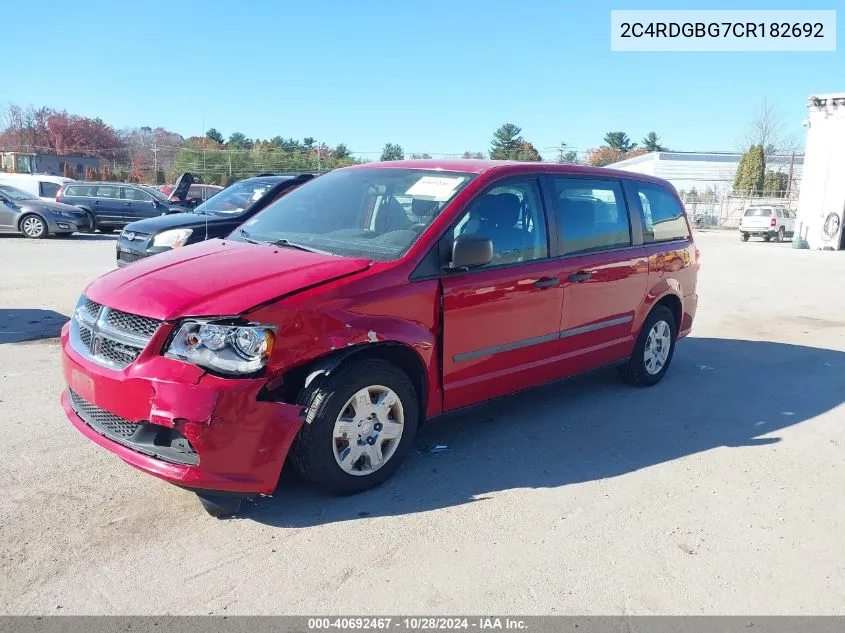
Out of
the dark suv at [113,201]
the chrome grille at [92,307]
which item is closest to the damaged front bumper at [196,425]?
the chrome grille at [92,307]

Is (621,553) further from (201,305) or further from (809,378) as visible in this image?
(809,378)

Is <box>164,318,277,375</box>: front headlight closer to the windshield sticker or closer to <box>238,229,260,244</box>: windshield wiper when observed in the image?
<box>238,229,260,244</box>: windshield wiper

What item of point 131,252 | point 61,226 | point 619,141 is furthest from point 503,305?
point 619,141

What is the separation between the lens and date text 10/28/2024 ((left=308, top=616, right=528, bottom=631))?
278 cm

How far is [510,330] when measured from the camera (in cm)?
460

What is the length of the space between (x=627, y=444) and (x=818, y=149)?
97.4 feet

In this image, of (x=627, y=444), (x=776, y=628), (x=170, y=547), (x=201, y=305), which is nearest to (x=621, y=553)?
(x=776, y=628)

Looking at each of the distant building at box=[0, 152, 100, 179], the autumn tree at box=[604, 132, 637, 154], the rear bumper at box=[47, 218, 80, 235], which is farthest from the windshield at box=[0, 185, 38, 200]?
the autumn tree at box=[604, 132, 637, 154]

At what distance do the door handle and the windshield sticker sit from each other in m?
0.86

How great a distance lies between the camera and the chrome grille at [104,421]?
3.46m

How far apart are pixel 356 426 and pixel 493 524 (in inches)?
34.5

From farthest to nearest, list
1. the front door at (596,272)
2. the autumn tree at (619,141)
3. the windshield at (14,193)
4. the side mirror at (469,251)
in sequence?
the autumn tree at (619,141)
the windshield at (14,193)
the front door at (596,272)
the side mirror at (469,251)

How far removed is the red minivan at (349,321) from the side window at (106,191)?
Result: 61.7ft

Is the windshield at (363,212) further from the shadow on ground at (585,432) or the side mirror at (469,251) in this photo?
the shadow on ground at (585,432)
